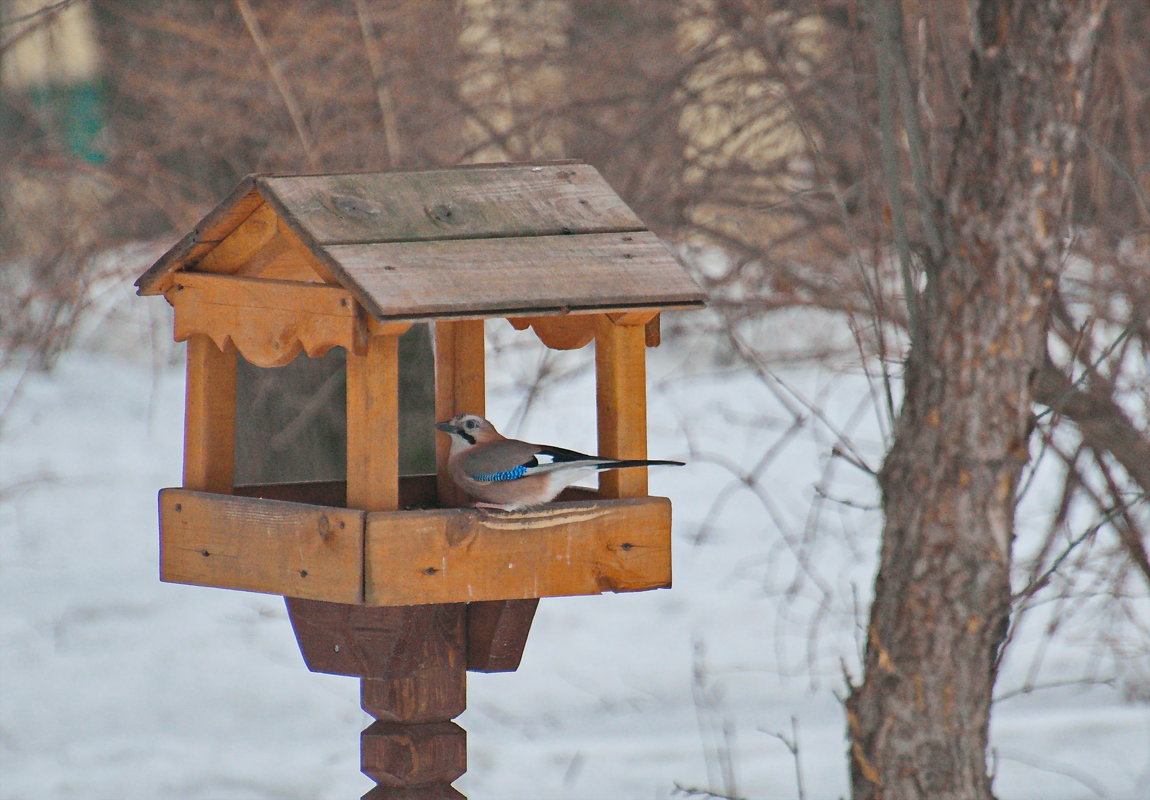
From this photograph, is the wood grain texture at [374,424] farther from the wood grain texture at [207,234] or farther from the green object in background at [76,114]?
the green object in background at [76,114]

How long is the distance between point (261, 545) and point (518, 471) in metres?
0.50

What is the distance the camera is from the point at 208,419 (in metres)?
2.90

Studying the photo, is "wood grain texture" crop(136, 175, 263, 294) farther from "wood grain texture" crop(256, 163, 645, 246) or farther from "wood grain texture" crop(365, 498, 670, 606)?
"wood grain texture" crop(365, 498, 670, 606)

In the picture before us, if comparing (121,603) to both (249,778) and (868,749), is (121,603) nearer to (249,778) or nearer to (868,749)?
(249,778)

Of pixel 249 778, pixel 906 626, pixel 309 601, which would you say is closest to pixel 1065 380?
pixel 906 626

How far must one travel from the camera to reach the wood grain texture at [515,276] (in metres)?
2.38

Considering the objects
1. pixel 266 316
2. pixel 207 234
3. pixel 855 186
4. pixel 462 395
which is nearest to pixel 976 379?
pixel 855 186

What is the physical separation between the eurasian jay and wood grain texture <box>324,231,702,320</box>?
29cm

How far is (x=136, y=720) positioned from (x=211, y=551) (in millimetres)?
3280

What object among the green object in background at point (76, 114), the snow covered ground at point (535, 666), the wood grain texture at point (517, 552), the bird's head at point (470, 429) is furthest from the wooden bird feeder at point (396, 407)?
the green object in background at point (76, 114)

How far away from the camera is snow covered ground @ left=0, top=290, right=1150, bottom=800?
5.35 metres

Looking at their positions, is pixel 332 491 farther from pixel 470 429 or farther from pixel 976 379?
pixel 976 379

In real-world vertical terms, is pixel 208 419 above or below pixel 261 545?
above

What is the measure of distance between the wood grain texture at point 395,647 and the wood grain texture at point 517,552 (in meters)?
0.27
